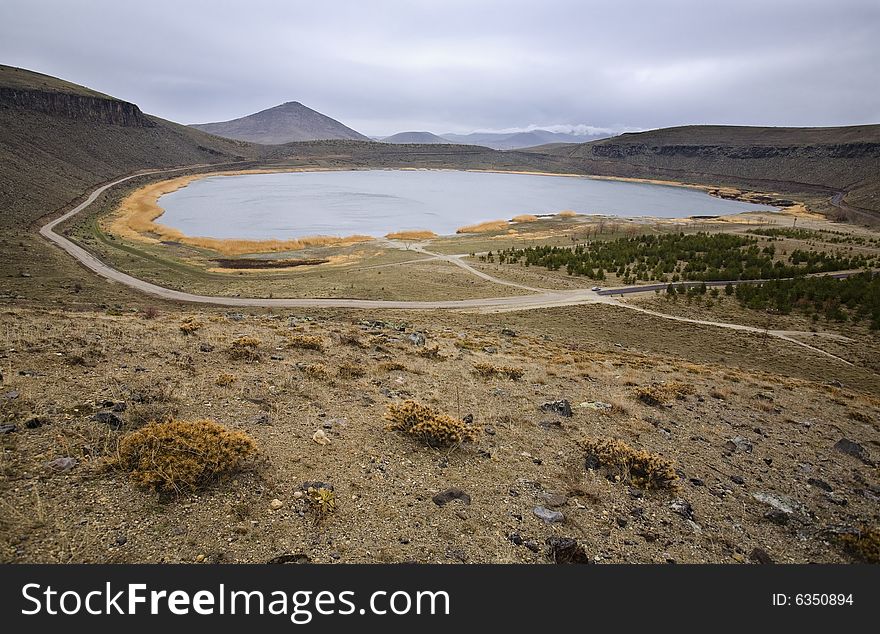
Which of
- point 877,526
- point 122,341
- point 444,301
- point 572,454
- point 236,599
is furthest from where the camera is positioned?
point 444,301

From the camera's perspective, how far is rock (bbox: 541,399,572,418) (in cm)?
1054

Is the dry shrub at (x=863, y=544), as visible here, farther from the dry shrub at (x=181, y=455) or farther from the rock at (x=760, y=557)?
the dry shrub at (x=181, y=455)

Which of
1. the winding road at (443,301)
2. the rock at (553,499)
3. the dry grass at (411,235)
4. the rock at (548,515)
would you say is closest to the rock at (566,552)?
the rock at (548,515)

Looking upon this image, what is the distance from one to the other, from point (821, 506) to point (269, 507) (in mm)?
8860

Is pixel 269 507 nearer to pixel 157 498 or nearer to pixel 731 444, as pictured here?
pixel 157 498

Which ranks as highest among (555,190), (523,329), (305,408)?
(555,190)

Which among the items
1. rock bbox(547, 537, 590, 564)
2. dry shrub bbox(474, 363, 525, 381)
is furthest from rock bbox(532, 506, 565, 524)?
dry shrub bbox(474, 363, 525, 381)

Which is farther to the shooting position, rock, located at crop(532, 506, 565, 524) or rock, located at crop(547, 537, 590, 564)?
rock, located at crop(532, 506, 565, 524)

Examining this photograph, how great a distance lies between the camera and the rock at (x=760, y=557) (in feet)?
19.9

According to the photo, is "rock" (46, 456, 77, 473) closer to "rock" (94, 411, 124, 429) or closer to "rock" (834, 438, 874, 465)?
"rock" (94, 411, 124, 429)

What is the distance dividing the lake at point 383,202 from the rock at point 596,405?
52.1 metres

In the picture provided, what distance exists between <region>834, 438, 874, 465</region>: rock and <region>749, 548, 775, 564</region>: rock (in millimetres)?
5725

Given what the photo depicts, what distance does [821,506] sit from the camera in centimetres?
765

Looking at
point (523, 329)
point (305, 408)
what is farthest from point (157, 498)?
point (523, 329)
